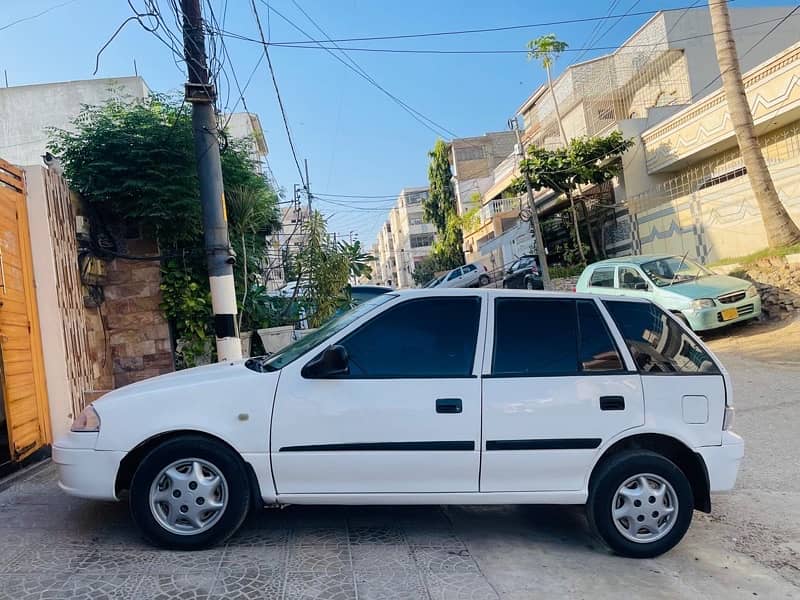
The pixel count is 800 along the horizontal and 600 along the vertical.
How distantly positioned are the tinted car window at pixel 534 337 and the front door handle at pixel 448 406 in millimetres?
318

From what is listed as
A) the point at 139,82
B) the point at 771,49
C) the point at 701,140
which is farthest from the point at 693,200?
the point at 139,82

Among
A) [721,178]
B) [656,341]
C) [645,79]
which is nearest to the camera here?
[656,341]

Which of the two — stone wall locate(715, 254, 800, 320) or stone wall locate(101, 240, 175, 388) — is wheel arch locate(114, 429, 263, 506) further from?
stone wall locate(715, 254, 800, 320)

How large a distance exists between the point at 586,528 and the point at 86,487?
10.6ft

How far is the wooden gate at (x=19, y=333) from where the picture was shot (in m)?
5.18

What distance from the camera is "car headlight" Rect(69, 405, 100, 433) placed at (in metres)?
3.43

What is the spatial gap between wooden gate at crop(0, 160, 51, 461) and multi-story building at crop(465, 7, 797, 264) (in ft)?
71.0

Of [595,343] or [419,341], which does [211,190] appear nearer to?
[419,341]

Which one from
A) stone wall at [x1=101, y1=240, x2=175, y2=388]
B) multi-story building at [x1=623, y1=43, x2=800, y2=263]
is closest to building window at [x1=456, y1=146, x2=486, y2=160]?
multi-story building at [x1=623, y1=43, x2=800, y2=263]

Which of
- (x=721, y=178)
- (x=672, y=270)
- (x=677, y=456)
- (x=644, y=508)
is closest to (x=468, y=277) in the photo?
(x=721, y=178)

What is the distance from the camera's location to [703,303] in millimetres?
10414

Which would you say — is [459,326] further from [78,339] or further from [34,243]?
[78,339]

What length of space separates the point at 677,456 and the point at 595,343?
35.4 inches

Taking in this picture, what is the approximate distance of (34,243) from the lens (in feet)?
19.9
